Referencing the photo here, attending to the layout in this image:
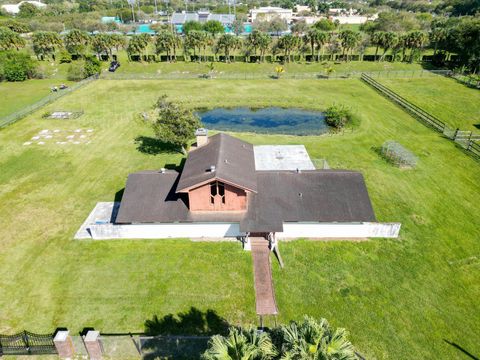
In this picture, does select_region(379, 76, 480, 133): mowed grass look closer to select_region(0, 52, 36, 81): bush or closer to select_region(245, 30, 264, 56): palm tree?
select_region(245, 30, 264, 56): palm tree

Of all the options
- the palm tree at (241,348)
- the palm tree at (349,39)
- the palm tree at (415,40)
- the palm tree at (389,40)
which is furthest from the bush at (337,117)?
the palm tree at (415,40)

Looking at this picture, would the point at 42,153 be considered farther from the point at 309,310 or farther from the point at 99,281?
the point at 309,310

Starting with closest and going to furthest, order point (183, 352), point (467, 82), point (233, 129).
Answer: point (183, 352) < point (233, 129) < point (467, 82)

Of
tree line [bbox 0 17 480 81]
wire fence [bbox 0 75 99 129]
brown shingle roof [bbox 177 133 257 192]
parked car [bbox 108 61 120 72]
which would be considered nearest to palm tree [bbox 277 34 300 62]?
tree line [bbox 0 17 480 81]

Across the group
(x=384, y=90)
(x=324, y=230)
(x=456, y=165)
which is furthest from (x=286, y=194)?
(x=384, y=90)

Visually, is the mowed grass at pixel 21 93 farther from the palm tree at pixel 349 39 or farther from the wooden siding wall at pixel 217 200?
the palm tree at pixel 349 39
